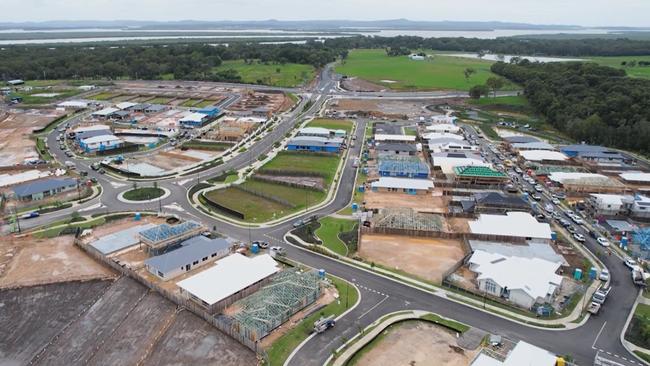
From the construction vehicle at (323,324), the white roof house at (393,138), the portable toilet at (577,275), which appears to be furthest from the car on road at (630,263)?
the white roof house at (393,138)

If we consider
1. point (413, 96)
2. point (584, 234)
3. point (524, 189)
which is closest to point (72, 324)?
point (584, 234)

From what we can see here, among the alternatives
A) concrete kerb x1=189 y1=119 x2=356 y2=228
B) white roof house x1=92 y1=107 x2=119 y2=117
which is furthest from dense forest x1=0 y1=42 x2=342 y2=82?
concrete kerb x1=189 y1=119 x2=356 y2=228

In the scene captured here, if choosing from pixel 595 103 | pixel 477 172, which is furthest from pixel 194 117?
pixel 595 103

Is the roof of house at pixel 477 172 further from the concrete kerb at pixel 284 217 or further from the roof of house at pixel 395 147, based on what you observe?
the concrete kerb at pixel 284 217

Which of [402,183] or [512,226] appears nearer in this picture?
[512,226]

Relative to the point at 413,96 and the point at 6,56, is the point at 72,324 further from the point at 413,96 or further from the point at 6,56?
the point at 6,56

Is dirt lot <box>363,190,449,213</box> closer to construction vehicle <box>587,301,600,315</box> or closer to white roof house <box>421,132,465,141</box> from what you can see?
construction vehicle <box>587,301,600,315</box>

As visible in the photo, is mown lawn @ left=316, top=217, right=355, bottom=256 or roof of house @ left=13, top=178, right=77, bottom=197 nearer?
mown lawn @ left=316, top=217, right=355, bottom=256

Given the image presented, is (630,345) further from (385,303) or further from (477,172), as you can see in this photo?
(477,172)

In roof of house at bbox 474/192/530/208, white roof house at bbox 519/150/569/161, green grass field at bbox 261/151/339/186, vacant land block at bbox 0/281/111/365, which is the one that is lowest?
vacant land block at bbox 0/281/111/365
